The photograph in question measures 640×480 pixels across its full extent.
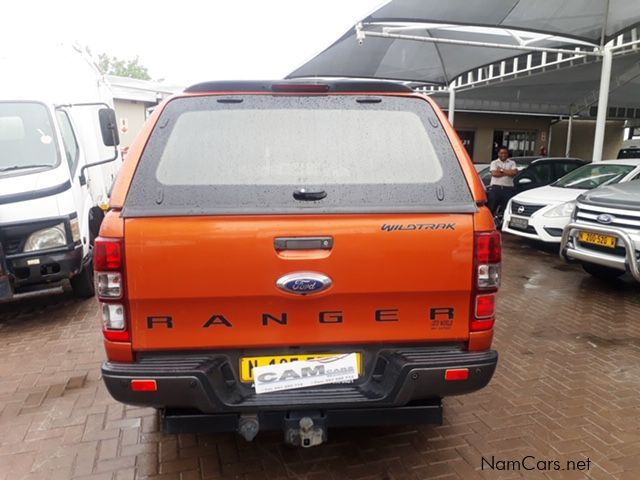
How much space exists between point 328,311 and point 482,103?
69.6ft

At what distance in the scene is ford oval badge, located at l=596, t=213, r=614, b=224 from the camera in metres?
5.44

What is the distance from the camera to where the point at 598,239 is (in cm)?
552

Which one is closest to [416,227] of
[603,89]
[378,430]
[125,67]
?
[378,430]

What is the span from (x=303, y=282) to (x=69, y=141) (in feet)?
15.2

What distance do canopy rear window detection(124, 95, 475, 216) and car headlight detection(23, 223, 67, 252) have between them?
2959mm

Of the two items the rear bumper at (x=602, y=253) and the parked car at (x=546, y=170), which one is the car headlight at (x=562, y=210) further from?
the parked car at (x=546, y=170)

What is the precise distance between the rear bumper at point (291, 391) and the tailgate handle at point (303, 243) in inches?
21.3

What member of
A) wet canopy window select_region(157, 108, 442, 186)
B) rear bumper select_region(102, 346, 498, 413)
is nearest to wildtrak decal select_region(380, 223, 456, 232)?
wet canopy window select_region(157, 108, 442, 186)

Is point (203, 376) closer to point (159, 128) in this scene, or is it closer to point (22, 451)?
point (159, 128)

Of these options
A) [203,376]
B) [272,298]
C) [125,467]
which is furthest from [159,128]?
[125,467]

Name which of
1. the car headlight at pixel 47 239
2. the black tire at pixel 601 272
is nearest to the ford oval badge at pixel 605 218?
the black tire at pixel 601 272

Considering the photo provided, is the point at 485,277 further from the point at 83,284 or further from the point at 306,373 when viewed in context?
the point at 83,284

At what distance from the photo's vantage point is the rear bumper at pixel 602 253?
5048 millimetres

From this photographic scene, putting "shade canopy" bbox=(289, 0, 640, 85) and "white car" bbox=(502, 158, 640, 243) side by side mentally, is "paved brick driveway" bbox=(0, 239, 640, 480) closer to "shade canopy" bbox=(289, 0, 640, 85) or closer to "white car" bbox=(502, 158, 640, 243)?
"white car" bbox=(502, 158, 640, 243)
